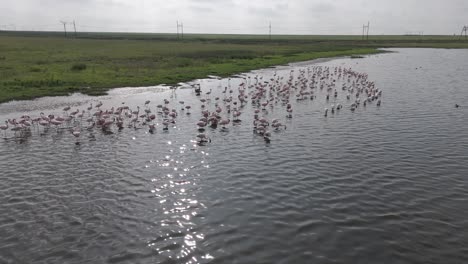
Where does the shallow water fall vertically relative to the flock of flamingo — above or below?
below

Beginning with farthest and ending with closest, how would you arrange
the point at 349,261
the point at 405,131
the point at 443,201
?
the point at 405,131 < the point at 443,201 < the point at 349,261

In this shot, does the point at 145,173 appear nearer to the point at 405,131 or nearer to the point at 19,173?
the point at 19,173

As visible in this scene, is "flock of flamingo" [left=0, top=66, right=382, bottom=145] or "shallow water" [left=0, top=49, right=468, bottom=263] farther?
"flock of flamingo" [left=0, top=66, right=382, bottom=145]

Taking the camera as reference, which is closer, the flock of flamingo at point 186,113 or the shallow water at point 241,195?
the shallow water at point 241,195

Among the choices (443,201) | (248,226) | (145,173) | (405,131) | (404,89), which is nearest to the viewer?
(248,226)

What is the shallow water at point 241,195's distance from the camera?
36.3 ft

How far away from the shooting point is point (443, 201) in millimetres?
13945

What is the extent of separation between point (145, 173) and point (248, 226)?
254 inches

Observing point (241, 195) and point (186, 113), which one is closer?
point (241, 195)

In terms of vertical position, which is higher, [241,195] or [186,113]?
[186,113]

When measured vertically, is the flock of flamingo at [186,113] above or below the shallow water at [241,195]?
above

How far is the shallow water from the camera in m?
11.1

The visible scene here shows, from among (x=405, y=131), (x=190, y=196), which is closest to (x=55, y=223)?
(x=190, y=196)

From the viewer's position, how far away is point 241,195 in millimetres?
14453
